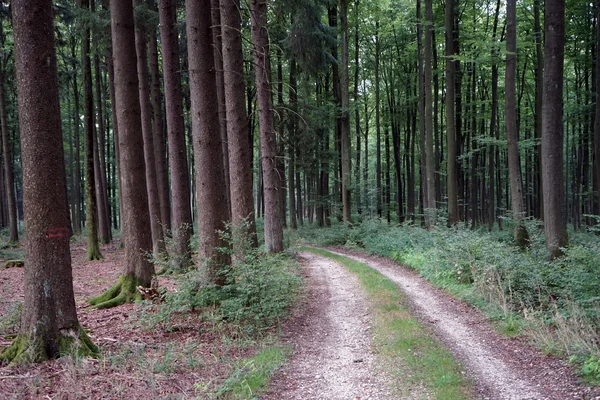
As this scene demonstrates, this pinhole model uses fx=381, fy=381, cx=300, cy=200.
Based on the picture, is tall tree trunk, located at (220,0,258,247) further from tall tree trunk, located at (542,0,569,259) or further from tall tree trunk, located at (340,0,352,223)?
tall tree trunk, located at (340,0,352,223)

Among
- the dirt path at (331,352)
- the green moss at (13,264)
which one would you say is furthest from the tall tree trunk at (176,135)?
the green moss at (13,264)

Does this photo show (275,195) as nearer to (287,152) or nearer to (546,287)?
(546,287)

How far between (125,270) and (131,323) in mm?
1994

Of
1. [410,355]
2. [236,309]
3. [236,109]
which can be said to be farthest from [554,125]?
[236,309]

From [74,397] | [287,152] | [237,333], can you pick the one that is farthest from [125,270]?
[287,152]

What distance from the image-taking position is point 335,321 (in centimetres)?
752

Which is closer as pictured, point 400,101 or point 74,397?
point 74,397

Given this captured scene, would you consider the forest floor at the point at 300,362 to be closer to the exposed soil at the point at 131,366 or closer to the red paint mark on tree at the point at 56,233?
the exposed soil at the point at 131,366

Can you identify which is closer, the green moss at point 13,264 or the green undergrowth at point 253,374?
the green undergrowth at point 253,374

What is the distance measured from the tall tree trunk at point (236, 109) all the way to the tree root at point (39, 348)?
16.6 ft

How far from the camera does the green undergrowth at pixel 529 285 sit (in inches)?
235

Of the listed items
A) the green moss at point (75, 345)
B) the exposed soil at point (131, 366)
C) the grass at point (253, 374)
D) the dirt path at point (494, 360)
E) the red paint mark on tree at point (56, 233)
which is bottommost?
the dirt path at point (494, 360)

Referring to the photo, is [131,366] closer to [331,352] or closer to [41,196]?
[41,196]

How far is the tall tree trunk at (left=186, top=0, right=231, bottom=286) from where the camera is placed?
25.2 feet
